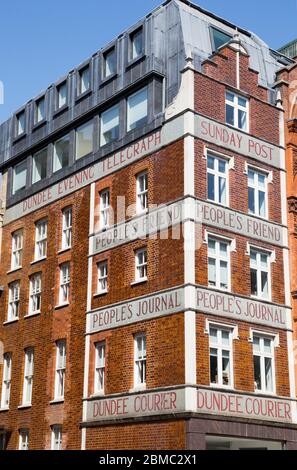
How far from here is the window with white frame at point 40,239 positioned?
40312 mm

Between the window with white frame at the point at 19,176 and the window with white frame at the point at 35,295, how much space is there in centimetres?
579

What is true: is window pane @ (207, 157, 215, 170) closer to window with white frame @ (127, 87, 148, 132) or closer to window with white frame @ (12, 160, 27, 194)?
window with white frame @ (127, 87, 148, 132)

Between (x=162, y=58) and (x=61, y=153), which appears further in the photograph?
(x=61, y=153)

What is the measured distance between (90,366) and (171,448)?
680cm

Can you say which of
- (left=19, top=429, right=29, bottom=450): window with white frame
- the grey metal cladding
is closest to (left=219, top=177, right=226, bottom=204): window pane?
the grey metal cladding

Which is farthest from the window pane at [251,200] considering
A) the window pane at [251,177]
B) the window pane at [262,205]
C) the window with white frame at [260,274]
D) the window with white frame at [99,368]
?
the window with white frame at [99,368]

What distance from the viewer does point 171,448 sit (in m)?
28.9

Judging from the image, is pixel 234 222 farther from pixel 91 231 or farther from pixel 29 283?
pixel 29 283

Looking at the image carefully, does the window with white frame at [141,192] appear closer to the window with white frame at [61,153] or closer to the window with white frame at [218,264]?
the window with white frame at [218,264]

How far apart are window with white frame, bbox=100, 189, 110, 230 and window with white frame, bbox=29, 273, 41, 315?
17.6ft

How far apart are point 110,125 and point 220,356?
12835mm

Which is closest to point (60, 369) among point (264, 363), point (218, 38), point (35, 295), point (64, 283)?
point (64, 283)

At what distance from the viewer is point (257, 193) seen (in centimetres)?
3453

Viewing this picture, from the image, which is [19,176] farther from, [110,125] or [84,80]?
[110,125]
